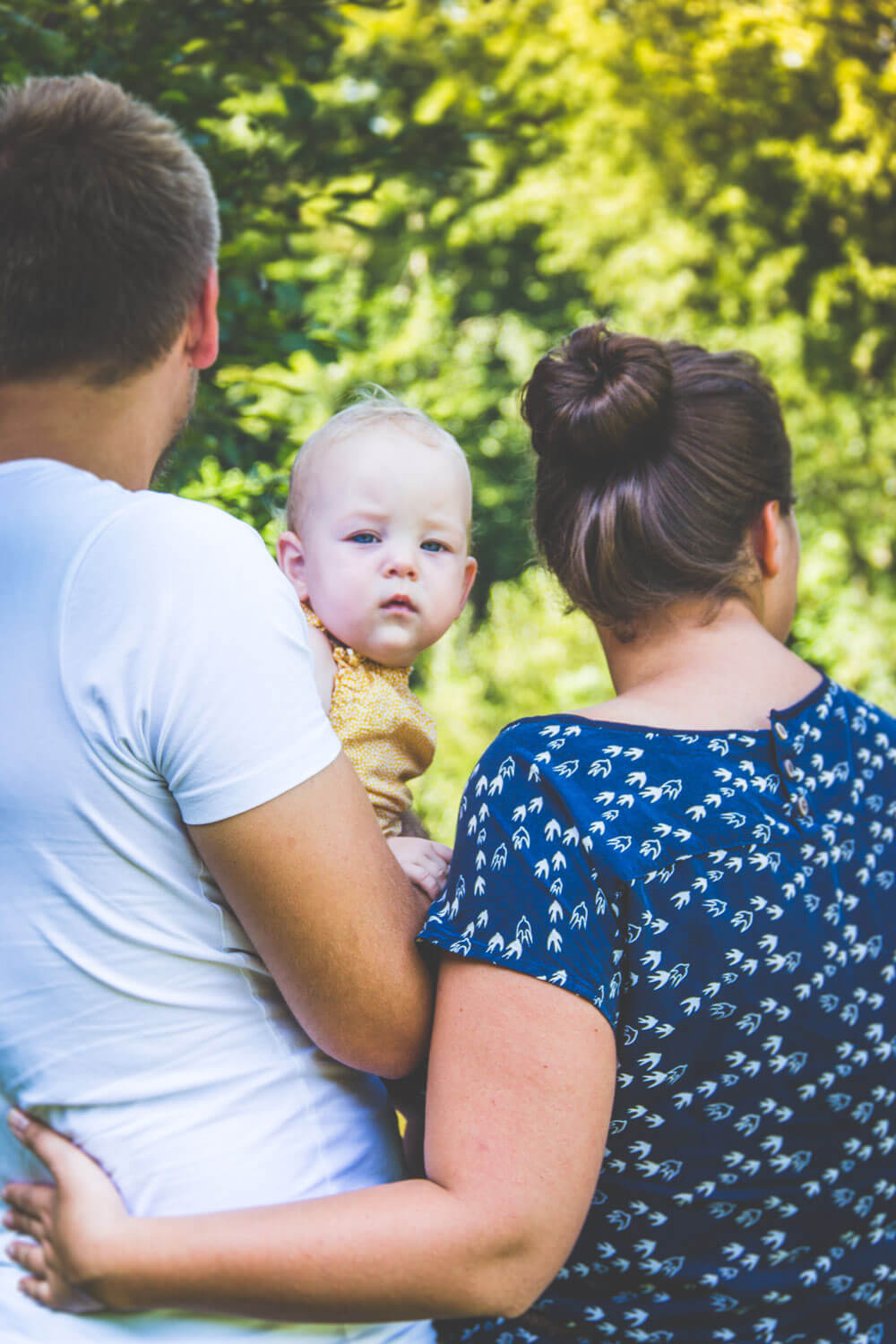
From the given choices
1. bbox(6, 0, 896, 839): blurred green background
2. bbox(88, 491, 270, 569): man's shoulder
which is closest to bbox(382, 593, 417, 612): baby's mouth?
bbox(88, 491, 270, 569): man's shoulder

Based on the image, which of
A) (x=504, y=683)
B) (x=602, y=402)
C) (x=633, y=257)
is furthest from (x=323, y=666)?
(x=633, y=257)

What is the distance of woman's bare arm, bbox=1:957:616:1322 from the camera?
113 cm

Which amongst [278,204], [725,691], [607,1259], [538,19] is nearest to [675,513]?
[725,691]

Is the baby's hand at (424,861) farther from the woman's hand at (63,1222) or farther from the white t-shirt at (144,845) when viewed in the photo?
the woman's hand at (63,1222)

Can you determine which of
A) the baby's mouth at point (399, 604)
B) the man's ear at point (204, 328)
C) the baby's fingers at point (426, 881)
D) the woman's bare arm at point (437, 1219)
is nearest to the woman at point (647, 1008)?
the woman's bare arm at point (437, 1219)

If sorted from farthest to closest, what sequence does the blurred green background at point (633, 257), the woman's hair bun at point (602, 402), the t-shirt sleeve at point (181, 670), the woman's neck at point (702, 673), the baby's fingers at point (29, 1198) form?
the blurred green background at point (633, 257)
the woman's hair bun at point (602, 402)
the woman's neck at point (702, 673)
the baby's fingers at point (29, 1198)
the t-shirt sleeve at point (181, 670)

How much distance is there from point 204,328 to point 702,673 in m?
0.78

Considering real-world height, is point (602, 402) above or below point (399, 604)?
above

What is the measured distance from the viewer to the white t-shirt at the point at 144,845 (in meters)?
1.11

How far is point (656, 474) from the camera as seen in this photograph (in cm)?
159

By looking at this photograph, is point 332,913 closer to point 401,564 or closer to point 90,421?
point 90,421

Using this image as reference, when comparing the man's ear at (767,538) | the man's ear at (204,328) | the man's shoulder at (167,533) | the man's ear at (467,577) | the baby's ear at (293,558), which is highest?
the man's ear at (204,328)

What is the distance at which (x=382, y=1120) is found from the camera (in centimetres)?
138

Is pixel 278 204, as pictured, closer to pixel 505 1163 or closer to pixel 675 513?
pixel 675 513
